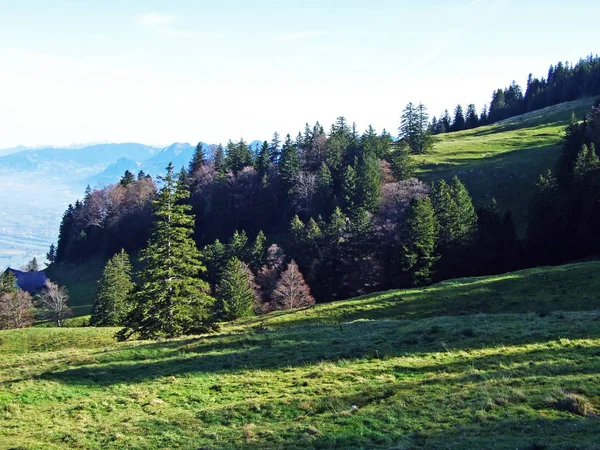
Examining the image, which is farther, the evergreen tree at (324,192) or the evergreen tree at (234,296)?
the evergreen tree at (324,192)

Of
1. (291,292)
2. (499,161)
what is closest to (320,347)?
(291,292)

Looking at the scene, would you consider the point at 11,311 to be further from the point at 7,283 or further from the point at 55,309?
the point at 7,283

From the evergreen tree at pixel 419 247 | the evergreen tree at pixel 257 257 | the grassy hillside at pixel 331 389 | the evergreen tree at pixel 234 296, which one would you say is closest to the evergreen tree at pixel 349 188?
the evergreen tree at pixel 257 257

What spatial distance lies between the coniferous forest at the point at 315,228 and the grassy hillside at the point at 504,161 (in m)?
6.14

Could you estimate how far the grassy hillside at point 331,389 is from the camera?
12141 millimetres

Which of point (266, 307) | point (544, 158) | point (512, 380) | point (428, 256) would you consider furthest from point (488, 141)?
point (512, 380)

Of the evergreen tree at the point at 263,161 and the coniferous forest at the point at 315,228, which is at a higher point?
the evergreen tree at the point at 263,161

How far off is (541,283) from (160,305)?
32.4 metres

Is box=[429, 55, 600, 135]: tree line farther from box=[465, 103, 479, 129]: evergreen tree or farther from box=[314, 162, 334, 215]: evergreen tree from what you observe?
box=[314, 162, 334, 215]: evergreen tree

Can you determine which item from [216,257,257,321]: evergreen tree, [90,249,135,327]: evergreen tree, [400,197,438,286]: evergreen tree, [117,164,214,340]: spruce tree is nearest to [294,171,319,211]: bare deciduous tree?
[216,257,257,321]: evergreen tree

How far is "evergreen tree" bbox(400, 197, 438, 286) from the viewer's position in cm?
6347

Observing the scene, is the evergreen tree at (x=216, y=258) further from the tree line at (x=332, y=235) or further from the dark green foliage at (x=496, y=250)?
the dark green foliage at (x=496, y=250)

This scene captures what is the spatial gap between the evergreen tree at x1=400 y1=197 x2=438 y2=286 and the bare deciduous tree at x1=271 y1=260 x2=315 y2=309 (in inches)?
648

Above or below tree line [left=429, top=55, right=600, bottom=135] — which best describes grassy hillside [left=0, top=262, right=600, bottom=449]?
below
